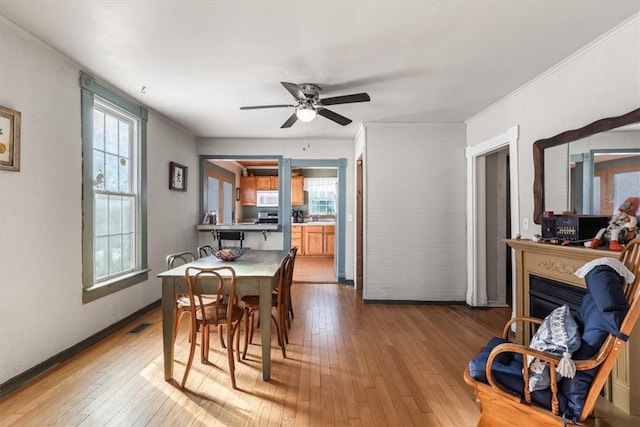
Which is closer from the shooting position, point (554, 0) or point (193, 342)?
point (554, 0)

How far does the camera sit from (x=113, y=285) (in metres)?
3.10

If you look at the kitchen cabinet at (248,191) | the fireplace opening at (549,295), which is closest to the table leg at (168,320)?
the fireplace opening at (549,295)

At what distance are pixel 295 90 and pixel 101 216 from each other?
2.28 meters

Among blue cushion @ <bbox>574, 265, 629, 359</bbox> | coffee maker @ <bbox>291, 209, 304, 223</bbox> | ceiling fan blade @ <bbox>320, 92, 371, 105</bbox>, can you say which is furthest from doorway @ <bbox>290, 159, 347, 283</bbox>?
blue cushion @ <bbox>574, 265, 629, 359</bbox>

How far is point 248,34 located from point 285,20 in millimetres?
317

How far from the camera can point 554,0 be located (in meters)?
1.80

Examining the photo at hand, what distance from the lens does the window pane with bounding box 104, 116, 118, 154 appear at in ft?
10.4

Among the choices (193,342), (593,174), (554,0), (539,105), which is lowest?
(193,342)

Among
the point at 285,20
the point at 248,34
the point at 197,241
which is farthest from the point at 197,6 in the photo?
the point at 197,241

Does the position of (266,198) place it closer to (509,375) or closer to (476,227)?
(476,227)

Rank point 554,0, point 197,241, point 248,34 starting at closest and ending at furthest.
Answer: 1. point 554,0
2. point 248,34
3. point 197,241

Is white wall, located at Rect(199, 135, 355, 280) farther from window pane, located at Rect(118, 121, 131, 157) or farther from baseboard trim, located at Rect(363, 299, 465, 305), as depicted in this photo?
window pane, located at Rect(118, 121, 131, 157)

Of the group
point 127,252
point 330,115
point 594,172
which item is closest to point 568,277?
point 594,172

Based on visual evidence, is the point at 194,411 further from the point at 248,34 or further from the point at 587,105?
the point at 587,105
